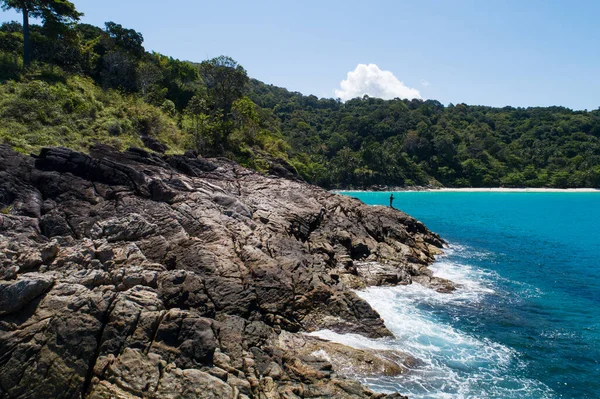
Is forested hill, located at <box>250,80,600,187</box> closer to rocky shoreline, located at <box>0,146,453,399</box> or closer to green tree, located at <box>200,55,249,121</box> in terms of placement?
green tree, located at <box>200,55,249,121</box>

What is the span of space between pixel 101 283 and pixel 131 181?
31.6ft

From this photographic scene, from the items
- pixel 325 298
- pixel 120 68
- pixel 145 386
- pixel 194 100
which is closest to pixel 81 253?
pixel 145 386

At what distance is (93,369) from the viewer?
38.8ft

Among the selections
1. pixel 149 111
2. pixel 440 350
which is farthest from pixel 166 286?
pixel 149 111

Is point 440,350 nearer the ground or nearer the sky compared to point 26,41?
nearer the ground

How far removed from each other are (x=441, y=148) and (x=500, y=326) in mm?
141527

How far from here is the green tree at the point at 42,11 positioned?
39250mm

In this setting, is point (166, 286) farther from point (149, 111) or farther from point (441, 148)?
point (441, 148)

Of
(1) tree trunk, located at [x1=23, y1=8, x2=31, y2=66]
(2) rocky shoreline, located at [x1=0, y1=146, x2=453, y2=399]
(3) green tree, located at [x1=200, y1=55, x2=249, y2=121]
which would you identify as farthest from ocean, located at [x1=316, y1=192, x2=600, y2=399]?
(1) tree trunk, located at [x1=23, y1=8, x2=31, y2=66]

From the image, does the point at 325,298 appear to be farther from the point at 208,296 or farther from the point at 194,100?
the point at 194,100

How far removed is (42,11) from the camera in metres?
42.6

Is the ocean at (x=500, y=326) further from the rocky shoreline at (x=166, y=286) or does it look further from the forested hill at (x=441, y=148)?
the forested hill at (x=441, y=148)

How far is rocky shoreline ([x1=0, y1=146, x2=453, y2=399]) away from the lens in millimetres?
11891

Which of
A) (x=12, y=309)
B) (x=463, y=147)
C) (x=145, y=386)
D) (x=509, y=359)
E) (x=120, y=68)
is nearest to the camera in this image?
(x=145, y=386)
